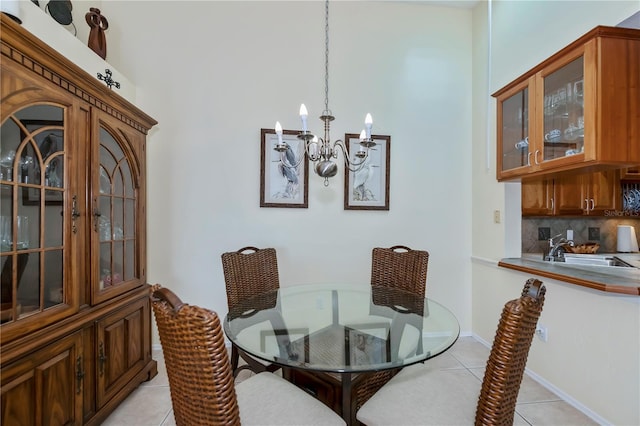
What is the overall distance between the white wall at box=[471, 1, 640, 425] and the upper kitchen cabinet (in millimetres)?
316

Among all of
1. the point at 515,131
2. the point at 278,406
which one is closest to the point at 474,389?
the point at 278,406

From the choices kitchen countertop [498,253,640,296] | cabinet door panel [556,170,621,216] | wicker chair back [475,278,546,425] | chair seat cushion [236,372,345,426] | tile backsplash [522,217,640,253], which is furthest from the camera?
tile backsplash [522,217,640,253]

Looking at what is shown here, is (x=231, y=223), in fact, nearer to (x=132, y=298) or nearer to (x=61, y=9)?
(x=132, y=298)

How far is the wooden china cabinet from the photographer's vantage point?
1288 millimetres

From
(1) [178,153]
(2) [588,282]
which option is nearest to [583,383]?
(2) [588,282]

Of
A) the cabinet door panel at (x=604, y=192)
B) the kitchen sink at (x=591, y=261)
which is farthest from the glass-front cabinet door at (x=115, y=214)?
the cabinet door panel at (x=604, y=192)

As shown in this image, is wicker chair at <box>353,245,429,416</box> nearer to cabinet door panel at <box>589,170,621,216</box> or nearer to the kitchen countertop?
the kitchen countertop

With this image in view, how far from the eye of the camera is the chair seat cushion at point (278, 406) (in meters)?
1.20

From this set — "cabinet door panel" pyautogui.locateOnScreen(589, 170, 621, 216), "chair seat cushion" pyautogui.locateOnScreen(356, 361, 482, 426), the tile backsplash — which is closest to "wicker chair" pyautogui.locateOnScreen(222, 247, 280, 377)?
"chair seat cushion" pyautogui.locateOnScreen(356, 361, 482, 426)

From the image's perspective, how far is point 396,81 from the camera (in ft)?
9.71

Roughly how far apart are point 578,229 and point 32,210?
4384mm

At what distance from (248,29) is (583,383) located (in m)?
3.63

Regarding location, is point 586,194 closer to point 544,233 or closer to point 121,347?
point 544,233

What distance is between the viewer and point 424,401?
129cm
